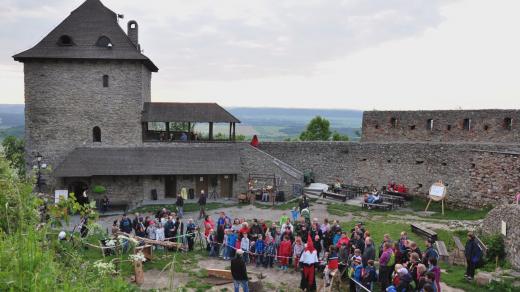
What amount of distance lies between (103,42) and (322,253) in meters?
20.1

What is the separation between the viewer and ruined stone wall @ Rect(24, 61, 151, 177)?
85.5 feet

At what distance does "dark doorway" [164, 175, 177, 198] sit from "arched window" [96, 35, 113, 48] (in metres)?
9.35

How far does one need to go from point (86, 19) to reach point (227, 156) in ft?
43.3

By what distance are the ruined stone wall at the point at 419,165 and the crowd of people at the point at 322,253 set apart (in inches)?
353

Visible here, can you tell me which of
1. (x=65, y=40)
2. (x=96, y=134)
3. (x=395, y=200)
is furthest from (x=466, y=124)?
(x=65, y=40)

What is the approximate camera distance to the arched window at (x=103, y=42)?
26484mm

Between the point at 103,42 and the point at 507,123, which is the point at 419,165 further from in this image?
the point at 103,42

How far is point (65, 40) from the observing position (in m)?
26.5

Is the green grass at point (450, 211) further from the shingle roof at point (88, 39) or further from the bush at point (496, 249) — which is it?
the shingle roof at point (88, 39)

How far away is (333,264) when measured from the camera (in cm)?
1155

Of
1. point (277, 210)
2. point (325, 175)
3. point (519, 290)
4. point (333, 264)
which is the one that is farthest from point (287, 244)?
point (325, 175)

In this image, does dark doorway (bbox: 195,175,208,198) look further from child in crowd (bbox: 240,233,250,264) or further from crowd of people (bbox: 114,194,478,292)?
child in crowd (bbox: 240,233,250,264)

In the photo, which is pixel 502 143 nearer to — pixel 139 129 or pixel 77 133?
pixel 139 129

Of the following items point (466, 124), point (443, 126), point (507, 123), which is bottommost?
point (443, 126)
